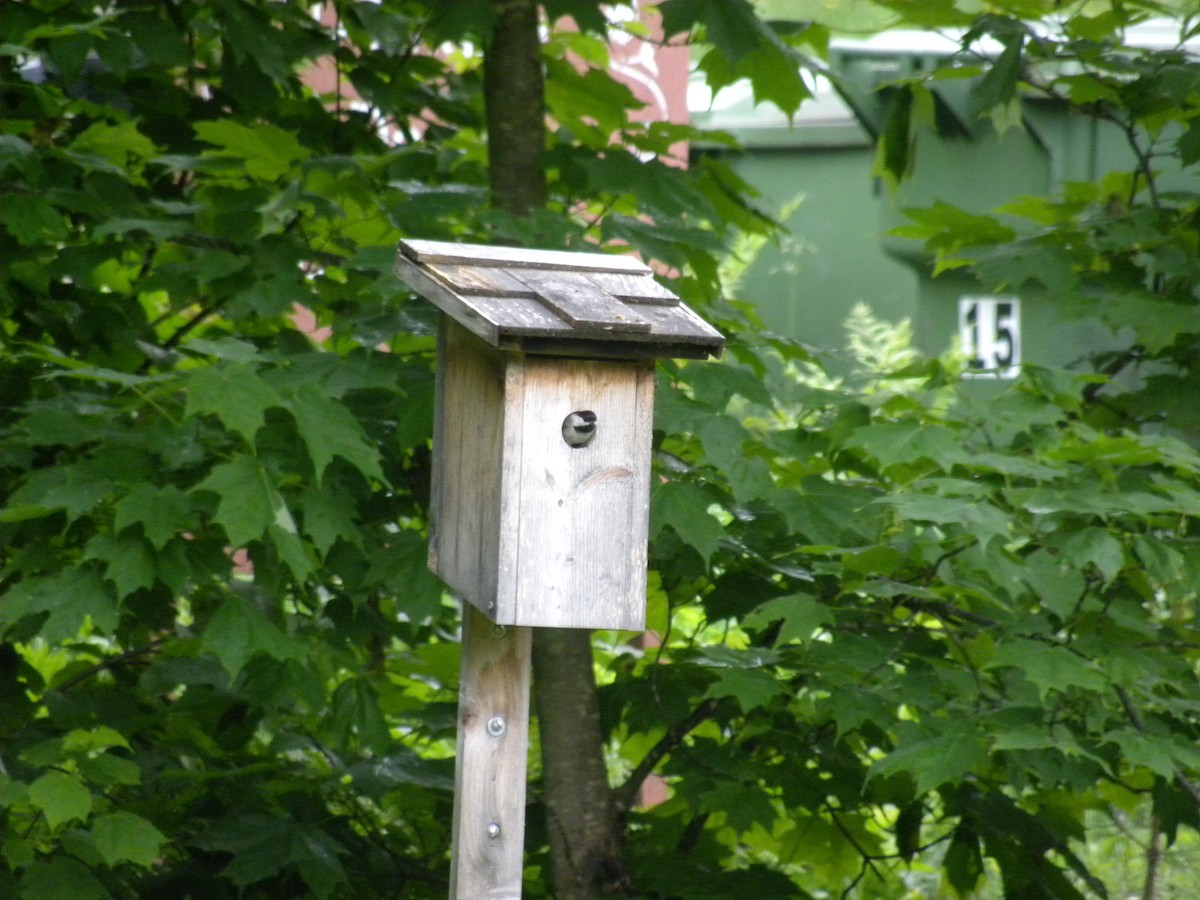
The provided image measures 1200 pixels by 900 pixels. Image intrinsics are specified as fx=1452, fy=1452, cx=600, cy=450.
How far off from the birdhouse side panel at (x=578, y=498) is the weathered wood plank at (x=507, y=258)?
0.19 meters

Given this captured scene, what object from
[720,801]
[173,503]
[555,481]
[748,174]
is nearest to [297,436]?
[173,503]

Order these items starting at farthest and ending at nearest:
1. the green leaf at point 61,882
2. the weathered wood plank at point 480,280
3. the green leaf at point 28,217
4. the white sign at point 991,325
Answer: the white sign at point 991,325, the green leaf at point 28,217, the green leaf at point 61,882, the weathered wood plank at point 480,280

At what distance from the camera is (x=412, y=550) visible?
266 centimetres

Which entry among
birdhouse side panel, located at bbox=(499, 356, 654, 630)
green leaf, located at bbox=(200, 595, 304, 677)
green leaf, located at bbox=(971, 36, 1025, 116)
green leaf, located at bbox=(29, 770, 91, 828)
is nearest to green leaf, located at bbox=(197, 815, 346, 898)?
green leaf, located at bbox=(29, 770, 91, 828)

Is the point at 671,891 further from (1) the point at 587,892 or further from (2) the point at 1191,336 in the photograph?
(2) the point at 1191,336

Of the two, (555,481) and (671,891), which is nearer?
(555,481)

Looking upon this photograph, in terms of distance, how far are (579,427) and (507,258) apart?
0.92 feet

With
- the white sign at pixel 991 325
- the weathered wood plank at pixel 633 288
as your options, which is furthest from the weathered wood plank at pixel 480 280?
the white sign at pixel 991 325

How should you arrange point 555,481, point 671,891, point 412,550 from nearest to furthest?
1. point 555,481
2. point 412,550
3. point 671,891

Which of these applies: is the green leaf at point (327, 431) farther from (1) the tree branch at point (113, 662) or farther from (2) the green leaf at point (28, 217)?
(1) the tree branch at point (113, 662)

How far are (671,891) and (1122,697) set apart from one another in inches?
39.1

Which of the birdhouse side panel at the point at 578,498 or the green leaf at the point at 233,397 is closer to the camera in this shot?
the birdhouse side panel at the point at 578,498

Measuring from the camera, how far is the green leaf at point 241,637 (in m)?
2.42

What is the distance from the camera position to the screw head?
6.12 feet
